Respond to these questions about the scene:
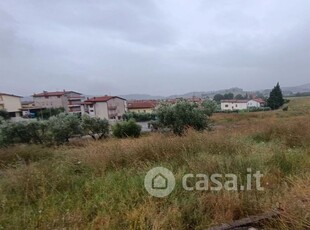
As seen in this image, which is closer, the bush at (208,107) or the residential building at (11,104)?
the bush at (208,107)

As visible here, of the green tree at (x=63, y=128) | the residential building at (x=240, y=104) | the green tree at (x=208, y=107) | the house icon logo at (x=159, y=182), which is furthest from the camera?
the residential building at (x=240, y=104)

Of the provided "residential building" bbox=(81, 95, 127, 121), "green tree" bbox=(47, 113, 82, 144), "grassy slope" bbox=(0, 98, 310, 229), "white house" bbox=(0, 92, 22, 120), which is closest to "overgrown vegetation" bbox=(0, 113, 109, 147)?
"green tree" bbox=(47, 113, 82, 144)

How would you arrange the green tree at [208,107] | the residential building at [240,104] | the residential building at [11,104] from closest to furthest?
1. the green tree at [208,107]
2. the residential building at [11,104]
3. the residential building at [240,104]

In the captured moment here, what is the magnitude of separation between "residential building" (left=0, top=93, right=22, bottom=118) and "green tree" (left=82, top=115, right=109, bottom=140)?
125 ft

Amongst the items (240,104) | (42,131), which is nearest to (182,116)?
(42,131)

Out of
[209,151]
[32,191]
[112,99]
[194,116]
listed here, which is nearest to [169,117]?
[194,116]

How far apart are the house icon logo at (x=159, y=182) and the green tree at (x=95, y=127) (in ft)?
44.8

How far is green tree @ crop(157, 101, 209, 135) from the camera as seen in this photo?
11.8 meters

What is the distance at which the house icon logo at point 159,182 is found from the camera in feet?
10.00

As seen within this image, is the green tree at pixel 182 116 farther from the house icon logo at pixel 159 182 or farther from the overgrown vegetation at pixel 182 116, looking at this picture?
the house icon logo at pixel 159 182

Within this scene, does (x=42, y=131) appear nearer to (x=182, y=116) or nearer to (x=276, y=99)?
(x=182, y=116)

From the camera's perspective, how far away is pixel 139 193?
9.92 feet

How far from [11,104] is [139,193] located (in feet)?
182

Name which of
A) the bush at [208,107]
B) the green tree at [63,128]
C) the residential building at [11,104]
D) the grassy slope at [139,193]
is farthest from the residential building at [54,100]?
the grassy slope at [139,193]
